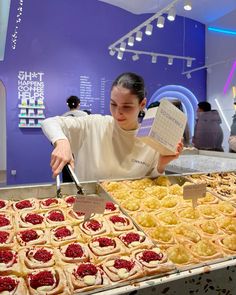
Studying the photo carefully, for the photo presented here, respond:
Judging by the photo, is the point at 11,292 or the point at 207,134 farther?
the point at 207,134

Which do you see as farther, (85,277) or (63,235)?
(63,235)

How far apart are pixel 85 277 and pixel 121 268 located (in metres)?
0.12

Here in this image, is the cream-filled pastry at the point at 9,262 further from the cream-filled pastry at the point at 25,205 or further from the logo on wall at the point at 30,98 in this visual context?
the logo on wall at the point at 30,98

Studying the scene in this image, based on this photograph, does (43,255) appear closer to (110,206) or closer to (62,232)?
(62,232)

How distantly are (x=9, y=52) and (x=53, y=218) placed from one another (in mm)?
5621

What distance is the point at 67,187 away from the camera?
169 cm

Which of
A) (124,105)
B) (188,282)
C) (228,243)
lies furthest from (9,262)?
(124,105)

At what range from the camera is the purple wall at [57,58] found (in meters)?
6.18

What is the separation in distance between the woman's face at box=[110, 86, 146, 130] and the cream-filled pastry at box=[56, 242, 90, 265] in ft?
3.11

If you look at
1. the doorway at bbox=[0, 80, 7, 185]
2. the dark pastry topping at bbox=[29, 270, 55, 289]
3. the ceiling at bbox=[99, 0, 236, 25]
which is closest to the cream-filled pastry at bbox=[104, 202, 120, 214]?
the dark pastry topping at bbox=[29, 270, 55, 289]

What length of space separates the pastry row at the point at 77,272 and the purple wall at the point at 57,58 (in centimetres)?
551

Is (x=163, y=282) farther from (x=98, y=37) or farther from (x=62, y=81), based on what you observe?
(x=98, y=37)

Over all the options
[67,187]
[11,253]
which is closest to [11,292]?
[11,253]

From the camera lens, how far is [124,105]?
1813 mm
